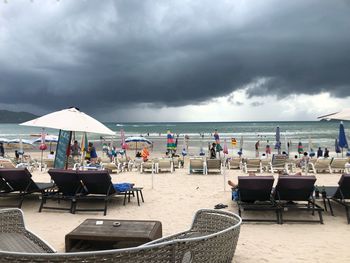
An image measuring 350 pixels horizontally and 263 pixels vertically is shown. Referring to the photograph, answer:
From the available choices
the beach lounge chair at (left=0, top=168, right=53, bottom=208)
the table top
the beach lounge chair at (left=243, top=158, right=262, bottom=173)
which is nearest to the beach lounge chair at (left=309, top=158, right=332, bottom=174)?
the beach lounge chair at (left=243, top=158, right=262, bottom=173)

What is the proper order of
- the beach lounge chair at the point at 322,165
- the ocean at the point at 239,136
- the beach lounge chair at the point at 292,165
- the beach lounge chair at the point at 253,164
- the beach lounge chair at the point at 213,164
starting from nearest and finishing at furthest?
the beach lounge chair at the point at 213,164 → the beach lounge chair at the point at 322,165 → the beach lounge chair at the point at 253,164 → the beach lounge chair at the point at 292,165 → the ocean at the point at 239,136

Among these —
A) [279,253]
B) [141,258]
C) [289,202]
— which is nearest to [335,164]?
[289,202]

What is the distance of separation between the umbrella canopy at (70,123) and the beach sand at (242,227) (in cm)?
160

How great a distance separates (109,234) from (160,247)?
5.78 feet

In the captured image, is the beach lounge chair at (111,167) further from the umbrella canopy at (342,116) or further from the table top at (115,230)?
the table top at (115,230)

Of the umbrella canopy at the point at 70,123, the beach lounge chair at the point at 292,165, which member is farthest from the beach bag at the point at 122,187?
the beach lounge chair at the point at 292,165

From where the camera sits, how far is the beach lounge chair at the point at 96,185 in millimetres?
6323

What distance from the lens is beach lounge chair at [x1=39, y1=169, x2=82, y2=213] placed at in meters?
6.41

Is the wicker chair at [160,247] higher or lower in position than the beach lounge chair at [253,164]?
lower

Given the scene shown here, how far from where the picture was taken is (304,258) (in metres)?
4.03

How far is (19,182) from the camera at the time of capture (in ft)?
22.0

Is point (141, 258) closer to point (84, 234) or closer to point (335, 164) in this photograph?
point (84, 234)

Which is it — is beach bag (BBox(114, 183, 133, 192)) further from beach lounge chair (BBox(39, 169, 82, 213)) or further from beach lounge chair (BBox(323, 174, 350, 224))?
beach lounge chair (BBox(323, 174, 350, 224))

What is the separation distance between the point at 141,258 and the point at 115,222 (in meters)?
2.21
